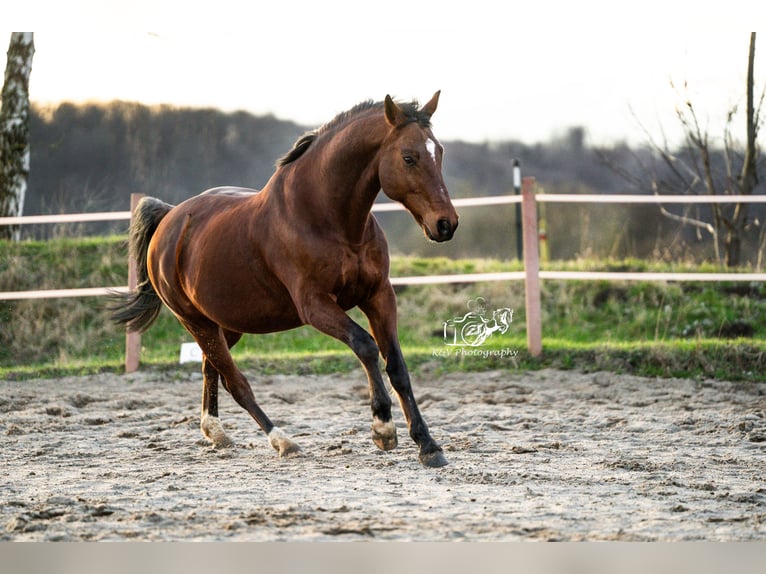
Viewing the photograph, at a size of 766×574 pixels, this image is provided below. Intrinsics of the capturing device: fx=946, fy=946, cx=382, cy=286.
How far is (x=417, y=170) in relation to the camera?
4.41 meters

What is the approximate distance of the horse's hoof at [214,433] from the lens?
5.54 metres

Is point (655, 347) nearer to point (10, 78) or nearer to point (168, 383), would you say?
point (168, 383)

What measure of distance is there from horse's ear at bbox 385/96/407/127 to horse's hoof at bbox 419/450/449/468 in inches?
63.0

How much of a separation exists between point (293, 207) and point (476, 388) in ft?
10.4

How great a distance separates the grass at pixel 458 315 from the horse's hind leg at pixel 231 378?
2.71 meters

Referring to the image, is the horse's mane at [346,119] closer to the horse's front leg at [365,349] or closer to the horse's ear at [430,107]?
the horse's ear at [430,107]

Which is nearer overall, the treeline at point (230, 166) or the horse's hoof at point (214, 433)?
the horse's hoof at point (214, 433)

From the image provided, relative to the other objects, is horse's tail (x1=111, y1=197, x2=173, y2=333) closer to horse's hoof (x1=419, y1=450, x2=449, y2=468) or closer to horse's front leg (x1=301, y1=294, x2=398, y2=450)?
horse's front leg (x1=301, y1=294, x2=398, y2=450)

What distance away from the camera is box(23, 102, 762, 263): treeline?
13664 millimetres

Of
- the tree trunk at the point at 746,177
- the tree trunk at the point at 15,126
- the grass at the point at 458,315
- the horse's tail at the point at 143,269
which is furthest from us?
the tree trunk at the point at 15,126

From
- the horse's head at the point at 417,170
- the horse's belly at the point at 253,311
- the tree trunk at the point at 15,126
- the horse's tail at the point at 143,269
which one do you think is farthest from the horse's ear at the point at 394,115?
the tree trunk at the point at 15,126

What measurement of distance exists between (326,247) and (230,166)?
32.9 feet

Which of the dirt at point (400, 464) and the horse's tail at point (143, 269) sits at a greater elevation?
the horse's tail at point (143, 269)

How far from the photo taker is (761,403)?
21.5 feet
